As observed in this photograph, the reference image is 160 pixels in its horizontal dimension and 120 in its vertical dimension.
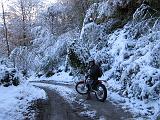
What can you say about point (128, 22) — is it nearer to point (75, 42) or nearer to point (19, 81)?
point (75, 42)

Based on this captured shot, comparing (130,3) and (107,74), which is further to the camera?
(130,3)

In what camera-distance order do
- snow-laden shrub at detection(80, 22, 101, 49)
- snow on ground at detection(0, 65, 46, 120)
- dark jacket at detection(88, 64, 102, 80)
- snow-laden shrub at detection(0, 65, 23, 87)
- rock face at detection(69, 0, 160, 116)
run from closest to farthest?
snow on ground at detection(0, 65, 46, 120), rock face at detection(69, 0, 160, 116), dark jacket at detection(88, 64, 102, 80), snow-laden shrub at detection(0, 65, 23, 87), snow-laden shrub at detection(80, 22, 101, 49)

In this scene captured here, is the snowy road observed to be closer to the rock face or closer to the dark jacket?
the dark jacket

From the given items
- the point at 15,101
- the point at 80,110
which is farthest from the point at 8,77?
the point at 80,110

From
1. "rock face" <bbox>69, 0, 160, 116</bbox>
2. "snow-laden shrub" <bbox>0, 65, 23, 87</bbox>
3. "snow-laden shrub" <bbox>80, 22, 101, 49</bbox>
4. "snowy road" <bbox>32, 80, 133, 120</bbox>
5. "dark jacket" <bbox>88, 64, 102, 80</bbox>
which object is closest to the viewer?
"snowy road" <bbox>32, 80, 133, 120</bbox>

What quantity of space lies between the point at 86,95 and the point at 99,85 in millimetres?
1525

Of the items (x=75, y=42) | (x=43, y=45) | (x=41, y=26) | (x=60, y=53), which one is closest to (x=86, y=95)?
(x=75, y=42)

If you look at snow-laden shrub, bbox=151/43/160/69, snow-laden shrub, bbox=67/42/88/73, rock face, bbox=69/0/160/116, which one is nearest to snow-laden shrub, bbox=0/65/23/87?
snow-laden shrub, bbox=67/42/88/73

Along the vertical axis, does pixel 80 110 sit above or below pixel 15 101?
below

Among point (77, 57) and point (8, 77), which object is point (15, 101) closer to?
point (8, 77)

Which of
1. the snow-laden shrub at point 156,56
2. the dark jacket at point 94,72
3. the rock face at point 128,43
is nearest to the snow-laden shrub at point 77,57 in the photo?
the rock face at point 128,43

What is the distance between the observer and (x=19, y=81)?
1561 centimetres

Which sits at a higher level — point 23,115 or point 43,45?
point 43,45

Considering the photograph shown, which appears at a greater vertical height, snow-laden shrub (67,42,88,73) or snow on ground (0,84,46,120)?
snow-laden shrub (67,42,88,73)
